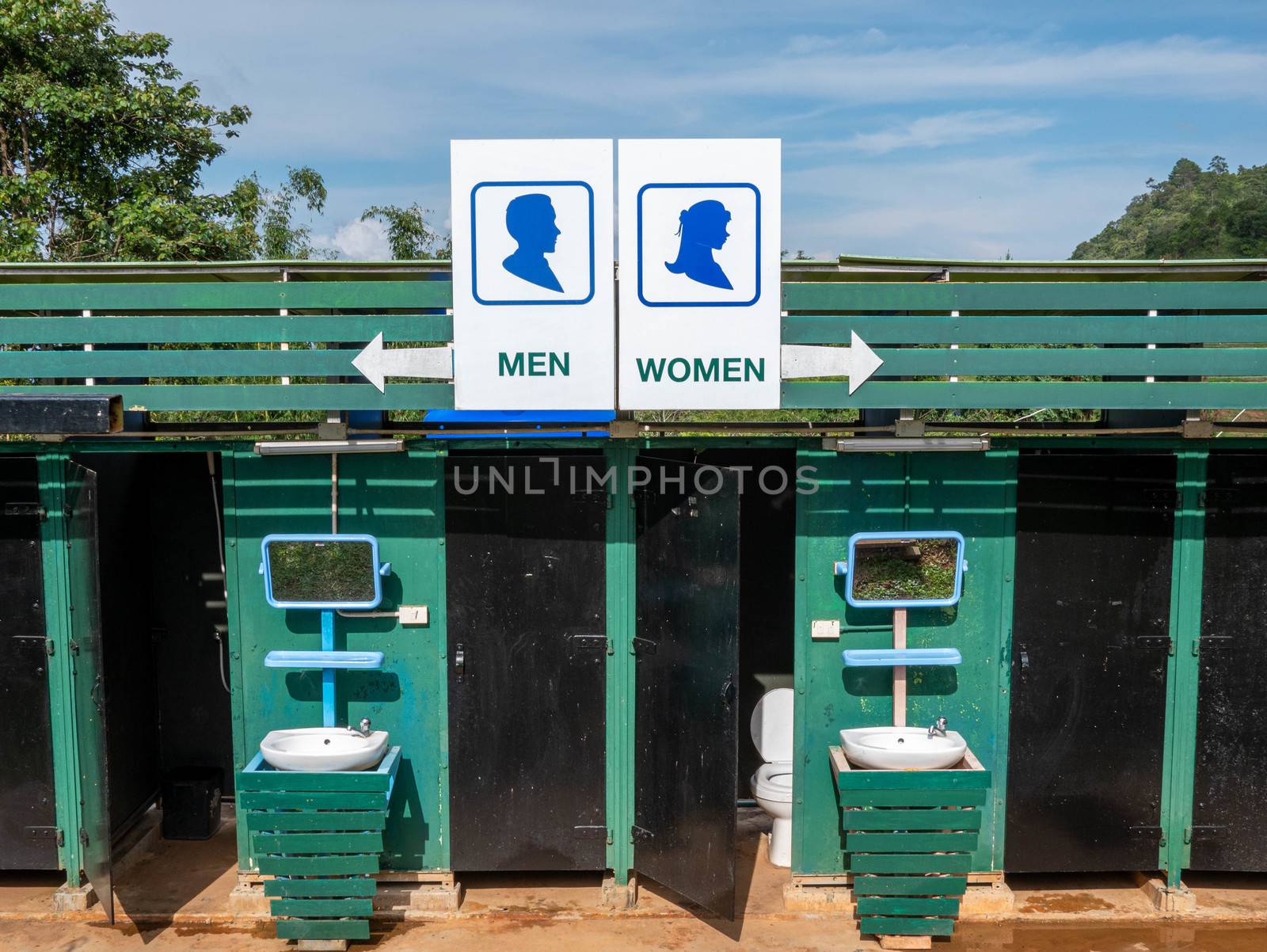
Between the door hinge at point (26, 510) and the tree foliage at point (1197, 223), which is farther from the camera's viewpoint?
the tree foliage at point (1197, 223)

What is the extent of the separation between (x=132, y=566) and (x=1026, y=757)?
5543 millimetres

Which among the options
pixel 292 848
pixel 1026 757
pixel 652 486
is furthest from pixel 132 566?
pixel 1026 757

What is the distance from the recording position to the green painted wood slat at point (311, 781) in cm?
489

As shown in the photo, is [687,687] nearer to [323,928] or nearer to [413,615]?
[413,615]

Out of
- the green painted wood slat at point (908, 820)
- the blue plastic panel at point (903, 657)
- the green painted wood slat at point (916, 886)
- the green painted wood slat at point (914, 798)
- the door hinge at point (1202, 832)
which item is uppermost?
the blue plastic panel at point (903, 657)

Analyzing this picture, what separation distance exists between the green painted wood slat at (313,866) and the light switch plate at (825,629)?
2.58 meters

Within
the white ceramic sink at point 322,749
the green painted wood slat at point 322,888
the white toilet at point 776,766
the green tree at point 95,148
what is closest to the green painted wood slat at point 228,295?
the white ceramic sink at point 322,749

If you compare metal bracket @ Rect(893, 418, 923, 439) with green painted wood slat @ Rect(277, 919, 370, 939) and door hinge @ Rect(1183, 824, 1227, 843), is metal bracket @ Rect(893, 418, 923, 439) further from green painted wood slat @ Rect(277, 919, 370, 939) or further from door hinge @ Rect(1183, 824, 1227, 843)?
green painted wood slat @ Rect(277, 919, 370, 939)

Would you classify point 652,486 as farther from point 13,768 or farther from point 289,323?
point 13,768

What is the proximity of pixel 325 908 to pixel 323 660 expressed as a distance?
125 centimetres

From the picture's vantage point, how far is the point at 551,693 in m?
5.41

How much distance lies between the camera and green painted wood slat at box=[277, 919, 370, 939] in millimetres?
5023

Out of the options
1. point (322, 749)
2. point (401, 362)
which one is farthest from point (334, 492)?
point (322, 749)

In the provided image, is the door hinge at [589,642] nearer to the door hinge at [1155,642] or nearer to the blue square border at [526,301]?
the blue square border at [526,301]
